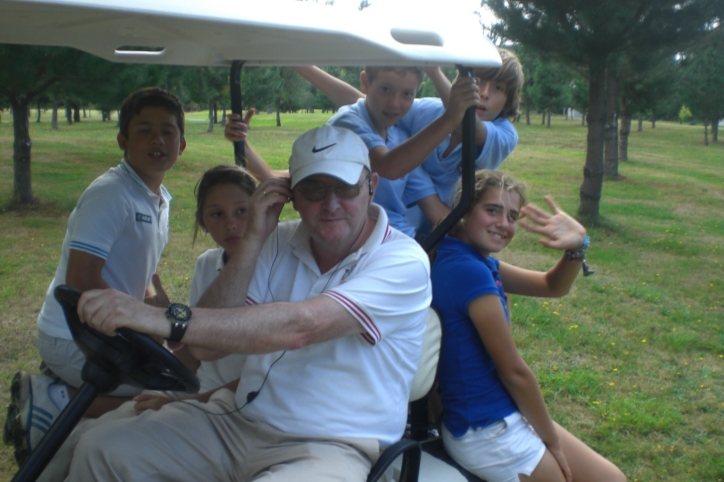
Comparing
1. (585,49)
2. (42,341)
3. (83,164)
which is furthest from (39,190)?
(42,341)

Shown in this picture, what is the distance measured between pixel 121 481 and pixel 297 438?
0.53 meters

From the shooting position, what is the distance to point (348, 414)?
1980 mm

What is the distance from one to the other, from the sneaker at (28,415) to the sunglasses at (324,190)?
4.36 ft

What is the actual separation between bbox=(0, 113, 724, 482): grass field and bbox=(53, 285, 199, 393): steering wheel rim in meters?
2.05

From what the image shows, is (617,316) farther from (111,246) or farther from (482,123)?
(111,246)

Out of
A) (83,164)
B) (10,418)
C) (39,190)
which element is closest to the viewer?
(10,418)

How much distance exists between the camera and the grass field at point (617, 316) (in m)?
4.20

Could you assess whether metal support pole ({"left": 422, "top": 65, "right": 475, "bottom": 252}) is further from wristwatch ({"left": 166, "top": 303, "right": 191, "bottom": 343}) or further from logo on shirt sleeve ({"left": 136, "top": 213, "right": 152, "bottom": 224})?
logo on shirt sleeve ({"left": 136, "top": 213, "right": 152, "bottom": 224})

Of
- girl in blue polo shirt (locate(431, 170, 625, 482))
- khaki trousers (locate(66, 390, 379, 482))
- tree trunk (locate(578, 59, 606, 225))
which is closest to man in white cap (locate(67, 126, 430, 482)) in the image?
khaki trousers (locate(66, 390, 379, 482))

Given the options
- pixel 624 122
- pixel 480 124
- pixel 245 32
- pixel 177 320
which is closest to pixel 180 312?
pixel 177 320

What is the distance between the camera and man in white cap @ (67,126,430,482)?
1.89 meters

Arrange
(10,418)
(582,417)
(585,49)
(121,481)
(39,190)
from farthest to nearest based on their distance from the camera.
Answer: (39,190), (585,49), (582,417), (10,418), (121,481)

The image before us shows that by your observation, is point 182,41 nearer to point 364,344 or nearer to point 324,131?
point 324,131

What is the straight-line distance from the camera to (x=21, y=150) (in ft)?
34.2
